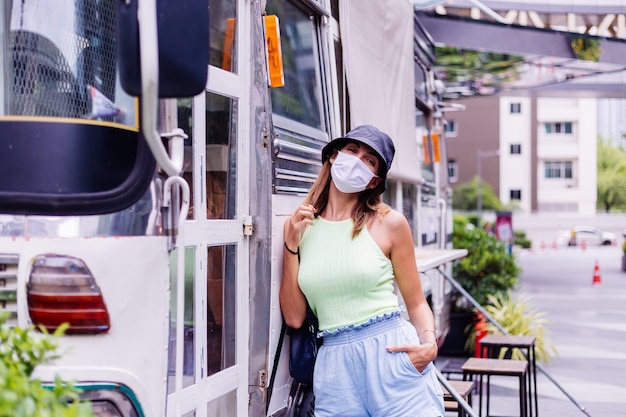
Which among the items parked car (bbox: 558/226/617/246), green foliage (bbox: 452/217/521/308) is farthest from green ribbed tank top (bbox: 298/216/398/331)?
parked car (bbox: 558/226/617/246)

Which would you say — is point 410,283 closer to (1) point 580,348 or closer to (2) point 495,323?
(2) point 495,323

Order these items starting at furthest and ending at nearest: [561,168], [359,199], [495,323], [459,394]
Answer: [561,168] → [495,323] → [459,394] → [359,199]

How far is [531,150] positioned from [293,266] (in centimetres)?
5923

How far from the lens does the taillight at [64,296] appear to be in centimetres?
229

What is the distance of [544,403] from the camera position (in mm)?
7938

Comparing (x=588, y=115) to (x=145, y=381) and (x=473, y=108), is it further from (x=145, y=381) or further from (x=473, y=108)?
(x=145, y=381)

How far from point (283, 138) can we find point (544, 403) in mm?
5445

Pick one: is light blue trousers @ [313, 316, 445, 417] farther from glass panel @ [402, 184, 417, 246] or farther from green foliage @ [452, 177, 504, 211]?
green foliage @ [452, 177, 504, 211]

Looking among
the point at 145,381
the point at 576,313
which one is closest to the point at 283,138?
the point at 145,381

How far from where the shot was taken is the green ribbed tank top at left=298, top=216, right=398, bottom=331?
3.28 meters

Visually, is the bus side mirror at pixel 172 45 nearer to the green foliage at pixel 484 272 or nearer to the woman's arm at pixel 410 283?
the woman's arm at pixel 410 283

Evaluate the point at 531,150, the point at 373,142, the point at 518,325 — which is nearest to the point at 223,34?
the point at 373,142

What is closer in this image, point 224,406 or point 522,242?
point 224,406

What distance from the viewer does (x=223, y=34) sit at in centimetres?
310
